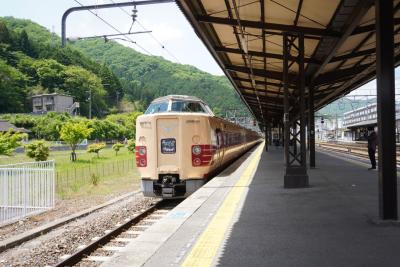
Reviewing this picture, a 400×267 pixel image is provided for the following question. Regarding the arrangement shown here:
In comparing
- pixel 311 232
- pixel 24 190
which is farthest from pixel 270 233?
pixel 24 190

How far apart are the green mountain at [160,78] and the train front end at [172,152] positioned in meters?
49.6

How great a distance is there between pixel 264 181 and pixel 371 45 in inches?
195

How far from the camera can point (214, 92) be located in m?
81.4

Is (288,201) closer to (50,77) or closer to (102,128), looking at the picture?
(102,128)

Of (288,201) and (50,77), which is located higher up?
(50,77)

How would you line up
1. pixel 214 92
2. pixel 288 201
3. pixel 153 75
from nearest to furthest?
pixel 288 201, pixel 214 92, pixel 153 75

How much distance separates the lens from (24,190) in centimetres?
1264

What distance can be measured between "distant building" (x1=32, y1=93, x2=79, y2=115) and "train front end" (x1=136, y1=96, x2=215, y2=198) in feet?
337

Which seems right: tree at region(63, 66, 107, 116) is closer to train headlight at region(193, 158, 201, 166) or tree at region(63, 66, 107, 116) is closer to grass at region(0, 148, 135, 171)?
grass at region(0, 148, 135, 171)

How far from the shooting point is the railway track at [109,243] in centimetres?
714


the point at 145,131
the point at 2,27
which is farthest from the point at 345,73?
the point at 2,27

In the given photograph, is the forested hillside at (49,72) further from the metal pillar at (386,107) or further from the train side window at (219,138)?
the metal pillar at (386,107)

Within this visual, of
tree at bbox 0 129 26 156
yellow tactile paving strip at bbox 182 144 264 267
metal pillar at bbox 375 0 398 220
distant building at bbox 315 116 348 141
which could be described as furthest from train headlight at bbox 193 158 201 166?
distant building at bbox 315 116 348 141

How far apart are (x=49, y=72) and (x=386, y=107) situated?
117209 millimetres
